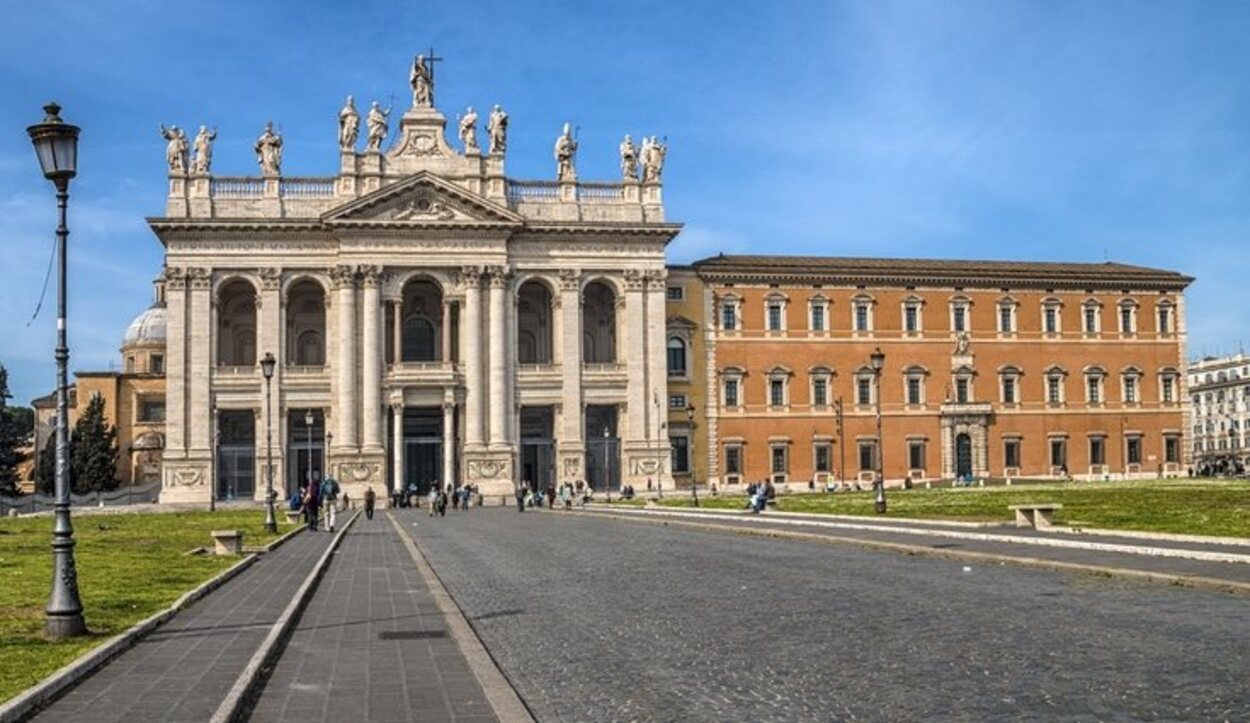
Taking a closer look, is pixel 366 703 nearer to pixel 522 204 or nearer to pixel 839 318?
pixel 522 204

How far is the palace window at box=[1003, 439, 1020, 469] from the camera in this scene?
85.2 m

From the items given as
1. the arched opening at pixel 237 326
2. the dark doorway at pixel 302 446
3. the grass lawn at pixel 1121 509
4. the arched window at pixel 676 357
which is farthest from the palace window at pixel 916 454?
Answer: the arched opening at pixel 237 326

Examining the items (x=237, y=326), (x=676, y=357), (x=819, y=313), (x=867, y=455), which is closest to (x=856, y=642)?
(x=676, y=357)

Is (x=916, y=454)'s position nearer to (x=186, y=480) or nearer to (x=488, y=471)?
(x=488, y=471)

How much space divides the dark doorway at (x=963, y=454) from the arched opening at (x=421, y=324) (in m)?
31.0

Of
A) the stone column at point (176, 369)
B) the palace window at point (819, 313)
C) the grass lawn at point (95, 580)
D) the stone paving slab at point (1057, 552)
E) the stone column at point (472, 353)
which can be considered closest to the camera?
the grass lawn at point (95, 580)

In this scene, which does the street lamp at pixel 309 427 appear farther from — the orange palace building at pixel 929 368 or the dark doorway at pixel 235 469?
the orange palace building at pixel 929 368

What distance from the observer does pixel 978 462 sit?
84.6 metres

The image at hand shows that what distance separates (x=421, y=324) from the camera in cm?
8119

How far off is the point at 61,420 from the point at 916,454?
2879 inches

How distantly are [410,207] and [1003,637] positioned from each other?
65112mm

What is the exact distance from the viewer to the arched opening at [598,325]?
81.7 meters

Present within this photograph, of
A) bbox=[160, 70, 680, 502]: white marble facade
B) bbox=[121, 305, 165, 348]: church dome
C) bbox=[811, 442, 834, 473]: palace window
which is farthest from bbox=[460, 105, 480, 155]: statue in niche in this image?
bbox=[121, 305, 165, 348]: church dome

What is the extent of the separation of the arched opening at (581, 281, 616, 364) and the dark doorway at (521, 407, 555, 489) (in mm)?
4150
